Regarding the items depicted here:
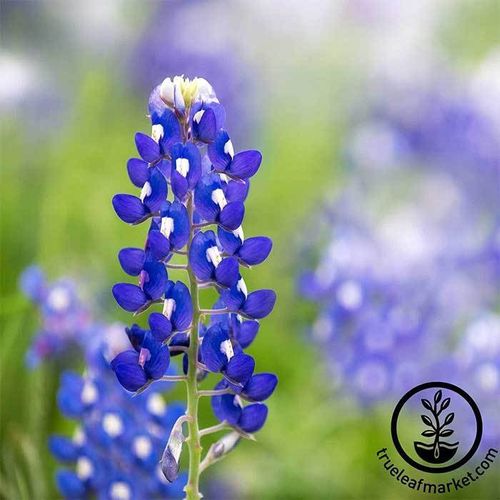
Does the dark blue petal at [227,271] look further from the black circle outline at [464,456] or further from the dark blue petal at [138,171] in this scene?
the black circle outline at [464,456]

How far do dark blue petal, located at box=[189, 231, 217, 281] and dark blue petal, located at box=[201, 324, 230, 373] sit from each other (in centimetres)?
4

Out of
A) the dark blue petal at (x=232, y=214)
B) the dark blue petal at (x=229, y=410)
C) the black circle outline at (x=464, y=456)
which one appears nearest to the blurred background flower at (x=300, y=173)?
the black circle outline at (x=464, y=456)

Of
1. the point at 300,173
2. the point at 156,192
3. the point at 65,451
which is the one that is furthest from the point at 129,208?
the point at 300,173

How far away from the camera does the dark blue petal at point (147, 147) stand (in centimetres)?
62

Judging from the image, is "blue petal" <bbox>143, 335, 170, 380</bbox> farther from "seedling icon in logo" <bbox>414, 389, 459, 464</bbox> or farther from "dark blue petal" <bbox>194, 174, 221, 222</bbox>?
"seedling icon in logo" <bbox>414, 389, 459, 464</bbox>

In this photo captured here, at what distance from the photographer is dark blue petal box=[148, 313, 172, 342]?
0.61 m

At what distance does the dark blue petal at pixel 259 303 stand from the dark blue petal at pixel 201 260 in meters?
0.03

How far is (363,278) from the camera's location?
1097 millimetres

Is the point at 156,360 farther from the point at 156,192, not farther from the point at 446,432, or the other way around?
the point at 446,432

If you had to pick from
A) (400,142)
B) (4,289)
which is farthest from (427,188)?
(4,289)

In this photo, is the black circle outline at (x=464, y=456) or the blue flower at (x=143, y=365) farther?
the black circle outline at (x=464, y=456)

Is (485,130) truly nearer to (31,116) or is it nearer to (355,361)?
(355,361)

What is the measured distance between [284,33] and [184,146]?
1.77ft

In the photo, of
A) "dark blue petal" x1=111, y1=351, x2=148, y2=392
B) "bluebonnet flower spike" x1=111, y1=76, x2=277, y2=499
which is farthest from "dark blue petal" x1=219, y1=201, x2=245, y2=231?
"dark blue petal" x1=111, y1=351, x2=148, y2=392
